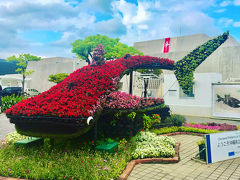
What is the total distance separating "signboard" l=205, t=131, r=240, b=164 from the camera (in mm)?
7200

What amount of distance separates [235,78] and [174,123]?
412 inches

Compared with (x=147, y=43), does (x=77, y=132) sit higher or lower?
lower

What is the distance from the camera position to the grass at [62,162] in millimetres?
5555

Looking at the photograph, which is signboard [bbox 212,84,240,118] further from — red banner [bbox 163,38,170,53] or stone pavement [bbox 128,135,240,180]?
red banner [bbox 163,38,170,53]

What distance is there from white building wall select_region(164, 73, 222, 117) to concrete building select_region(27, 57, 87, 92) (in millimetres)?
18239

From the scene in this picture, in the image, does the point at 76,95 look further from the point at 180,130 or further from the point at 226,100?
the point at 226,100

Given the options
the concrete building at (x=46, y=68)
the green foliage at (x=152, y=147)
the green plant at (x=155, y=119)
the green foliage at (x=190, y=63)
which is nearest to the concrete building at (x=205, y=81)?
the green foliage at (x=190, y=63)

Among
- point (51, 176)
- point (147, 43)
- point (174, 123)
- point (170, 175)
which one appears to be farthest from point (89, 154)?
point (147, 43)

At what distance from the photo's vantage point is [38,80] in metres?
39.5

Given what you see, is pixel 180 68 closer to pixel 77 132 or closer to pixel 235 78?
pixel 77 132

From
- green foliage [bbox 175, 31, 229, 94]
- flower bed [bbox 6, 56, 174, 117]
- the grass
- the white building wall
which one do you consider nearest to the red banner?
the white building wall

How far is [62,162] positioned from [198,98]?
15.6 metres

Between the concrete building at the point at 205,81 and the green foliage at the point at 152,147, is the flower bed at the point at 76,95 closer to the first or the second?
the green foliage at the point at 152,147

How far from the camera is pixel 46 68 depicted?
38844 millimetres
